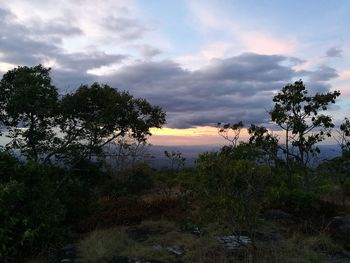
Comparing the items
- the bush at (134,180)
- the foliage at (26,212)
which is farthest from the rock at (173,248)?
the bush at (134,180)

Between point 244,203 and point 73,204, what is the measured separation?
642cm

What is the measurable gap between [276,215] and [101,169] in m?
6.24

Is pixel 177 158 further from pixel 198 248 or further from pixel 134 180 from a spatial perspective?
pixel 198 248

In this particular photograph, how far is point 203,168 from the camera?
359 inches

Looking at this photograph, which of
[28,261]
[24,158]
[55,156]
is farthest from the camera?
[55,156]

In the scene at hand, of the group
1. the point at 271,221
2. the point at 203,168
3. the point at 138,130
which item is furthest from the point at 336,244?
the point at 138,130

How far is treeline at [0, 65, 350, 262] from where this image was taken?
9.45 m

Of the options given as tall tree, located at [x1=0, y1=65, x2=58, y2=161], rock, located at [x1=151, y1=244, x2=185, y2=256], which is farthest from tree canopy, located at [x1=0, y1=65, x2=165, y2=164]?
rock, located at [x1=151, y1=244, x2=185, y2=256]

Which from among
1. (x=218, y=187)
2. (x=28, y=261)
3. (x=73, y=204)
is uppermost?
(x=218, y=187)

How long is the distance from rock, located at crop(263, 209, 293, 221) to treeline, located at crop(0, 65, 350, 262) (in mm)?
302

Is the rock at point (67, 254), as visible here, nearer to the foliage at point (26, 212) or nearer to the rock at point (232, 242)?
the foliage at point (26, 212)

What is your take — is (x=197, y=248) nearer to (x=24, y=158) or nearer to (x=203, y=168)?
(x=203, y=168)

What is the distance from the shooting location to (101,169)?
1525 cm

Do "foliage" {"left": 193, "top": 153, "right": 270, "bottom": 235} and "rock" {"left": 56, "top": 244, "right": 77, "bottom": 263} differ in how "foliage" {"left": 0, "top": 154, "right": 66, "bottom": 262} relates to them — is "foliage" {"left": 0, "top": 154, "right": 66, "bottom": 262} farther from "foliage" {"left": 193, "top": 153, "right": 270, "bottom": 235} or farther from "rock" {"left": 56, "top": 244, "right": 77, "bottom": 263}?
"foliage" {"left": 193, "top": 153, "right": 270, "bottom": 235}
